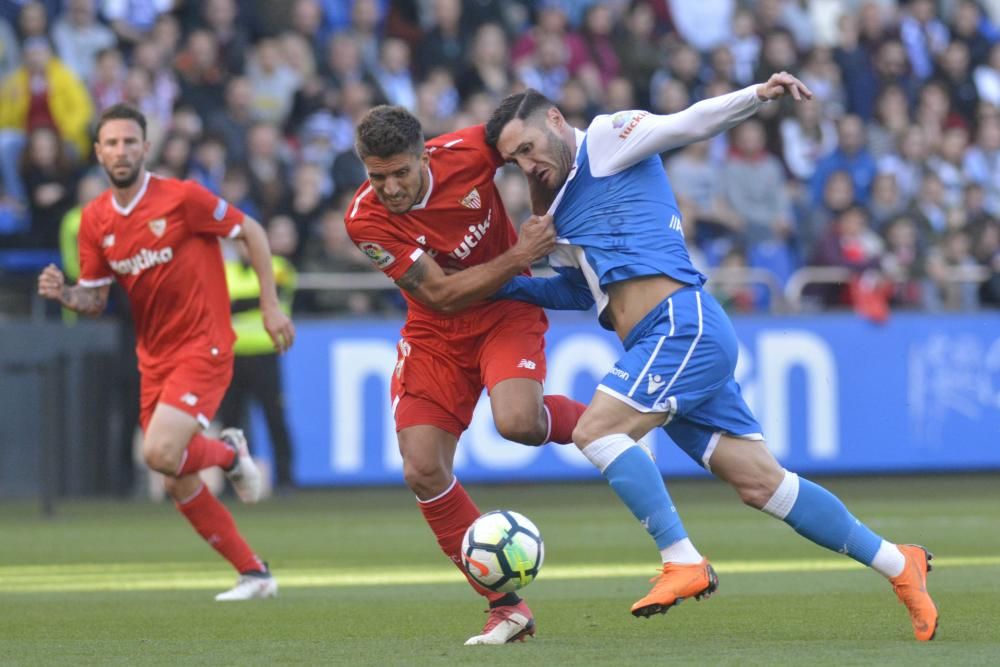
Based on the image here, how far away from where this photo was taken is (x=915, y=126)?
67.0 feet

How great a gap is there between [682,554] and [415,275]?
1616 millimetres

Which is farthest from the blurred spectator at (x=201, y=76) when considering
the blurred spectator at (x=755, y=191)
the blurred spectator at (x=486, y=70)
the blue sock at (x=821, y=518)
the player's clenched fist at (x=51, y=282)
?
the blue sock at (x=821, y=518)

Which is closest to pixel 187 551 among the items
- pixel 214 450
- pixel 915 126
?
pixel 214 450

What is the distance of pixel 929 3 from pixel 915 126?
2832 mm

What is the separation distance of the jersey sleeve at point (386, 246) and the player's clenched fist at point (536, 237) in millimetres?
445

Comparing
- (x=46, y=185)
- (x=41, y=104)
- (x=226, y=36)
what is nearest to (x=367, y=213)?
(x=46, y=185)

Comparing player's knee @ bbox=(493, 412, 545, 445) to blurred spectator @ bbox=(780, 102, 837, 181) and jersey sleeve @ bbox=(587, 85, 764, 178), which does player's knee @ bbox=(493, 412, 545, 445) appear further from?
blurred spectator @ bbox=(780, 102, 837, 181)

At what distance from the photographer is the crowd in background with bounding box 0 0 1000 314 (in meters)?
16.6

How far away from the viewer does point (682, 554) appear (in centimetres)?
666

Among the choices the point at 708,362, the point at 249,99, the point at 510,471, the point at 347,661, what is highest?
the point at 249,99

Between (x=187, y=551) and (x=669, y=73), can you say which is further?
(x=669, y=73)

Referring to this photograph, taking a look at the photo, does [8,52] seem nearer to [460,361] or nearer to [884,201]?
[884,201]

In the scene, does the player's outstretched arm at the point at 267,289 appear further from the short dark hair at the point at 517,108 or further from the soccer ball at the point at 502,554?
the soccer ball at the point at 502,554

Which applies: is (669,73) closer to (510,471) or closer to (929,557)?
(510,471)
